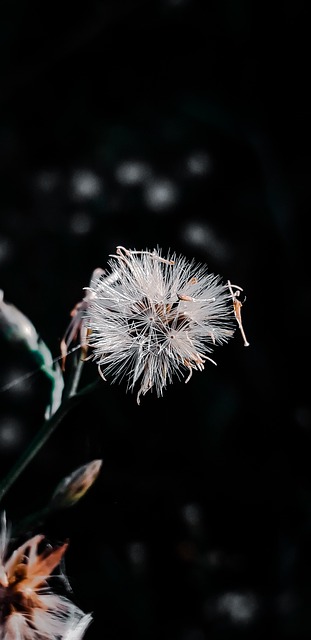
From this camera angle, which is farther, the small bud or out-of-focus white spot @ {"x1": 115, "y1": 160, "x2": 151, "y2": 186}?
out-of-focus white spot @ {"x1": 115, "y1": 160, "x2": 151, "y2": 186}

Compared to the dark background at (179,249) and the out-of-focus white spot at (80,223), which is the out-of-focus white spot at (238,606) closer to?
A: the dark background at (179,249)

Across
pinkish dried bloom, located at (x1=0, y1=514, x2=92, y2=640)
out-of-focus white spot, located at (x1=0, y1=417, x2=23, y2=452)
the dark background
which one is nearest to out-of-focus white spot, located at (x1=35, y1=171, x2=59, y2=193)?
the dark background

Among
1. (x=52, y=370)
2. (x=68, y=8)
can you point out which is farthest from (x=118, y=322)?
(x=68, y=8)

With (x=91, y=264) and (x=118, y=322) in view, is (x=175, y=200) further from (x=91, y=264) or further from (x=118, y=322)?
(x=118, y=322)

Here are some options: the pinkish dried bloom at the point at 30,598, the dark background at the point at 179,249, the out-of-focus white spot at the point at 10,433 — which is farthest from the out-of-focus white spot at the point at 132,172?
the pinkish dried bloom at the point at 30,598

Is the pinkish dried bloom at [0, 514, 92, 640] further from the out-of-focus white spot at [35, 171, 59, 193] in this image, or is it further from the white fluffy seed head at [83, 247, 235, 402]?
the out-of-focus white spot at [35, 171, 59, 193]

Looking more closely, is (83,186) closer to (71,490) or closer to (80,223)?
(80,223)
